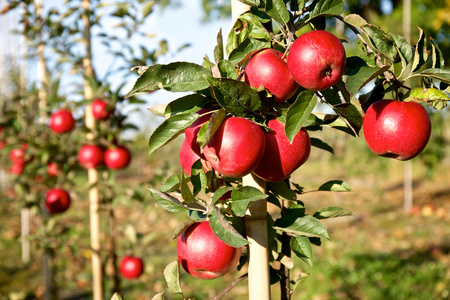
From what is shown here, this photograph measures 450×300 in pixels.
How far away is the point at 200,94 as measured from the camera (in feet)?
1.81

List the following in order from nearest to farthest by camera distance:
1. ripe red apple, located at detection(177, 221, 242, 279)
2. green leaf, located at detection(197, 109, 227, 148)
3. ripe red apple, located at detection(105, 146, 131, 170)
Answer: green leaf, located at detection(197, 109, 227, 148) → ripe red apple, located at detection(177, 221, 242, 279) → ripe red apple, located at detection(105, 146, 131, 170)

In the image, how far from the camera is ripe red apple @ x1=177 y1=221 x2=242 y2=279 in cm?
58

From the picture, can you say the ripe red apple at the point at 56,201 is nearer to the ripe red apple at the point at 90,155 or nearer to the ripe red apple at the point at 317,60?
the ripe red apple at the point at 90,155

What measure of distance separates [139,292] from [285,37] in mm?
3162

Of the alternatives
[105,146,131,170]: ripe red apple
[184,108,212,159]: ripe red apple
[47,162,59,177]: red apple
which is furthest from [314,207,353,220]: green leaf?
[47,162,59,177]: red apple

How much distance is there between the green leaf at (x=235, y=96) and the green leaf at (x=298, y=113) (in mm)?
55

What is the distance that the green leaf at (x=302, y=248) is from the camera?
600 mm

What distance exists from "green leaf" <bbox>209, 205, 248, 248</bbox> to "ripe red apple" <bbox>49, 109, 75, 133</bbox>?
1.58 meters

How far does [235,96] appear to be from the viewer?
0.50 meters

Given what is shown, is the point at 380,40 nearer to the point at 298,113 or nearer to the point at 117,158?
the point at 298,113

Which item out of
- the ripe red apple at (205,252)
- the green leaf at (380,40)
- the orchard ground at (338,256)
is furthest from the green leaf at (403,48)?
the orchard ground at (338,256)

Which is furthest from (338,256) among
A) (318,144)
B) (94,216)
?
(318,144)

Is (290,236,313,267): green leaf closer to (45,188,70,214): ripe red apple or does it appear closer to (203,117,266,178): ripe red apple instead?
(203,117,266,178): ripe red apple

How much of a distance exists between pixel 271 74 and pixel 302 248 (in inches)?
10.6
